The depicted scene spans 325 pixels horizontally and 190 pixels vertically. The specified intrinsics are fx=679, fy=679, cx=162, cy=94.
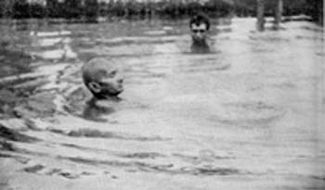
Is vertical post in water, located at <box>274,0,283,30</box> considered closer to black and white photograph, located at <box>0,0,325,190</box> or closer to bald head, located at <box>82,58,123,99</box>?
black and white photograph, located at <box>0,0,325,190</box>

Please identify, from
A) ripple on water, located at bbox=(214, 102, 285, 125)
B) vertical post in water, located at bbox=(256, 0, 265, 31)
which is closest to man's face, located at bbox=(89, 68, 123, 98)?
ripple on water, located at bbox=(214, 102, 285, 125)

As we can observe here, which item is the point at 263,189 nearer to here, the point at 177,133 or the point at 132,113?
the point at 177,133

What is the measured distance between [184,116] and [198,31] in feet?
0.76

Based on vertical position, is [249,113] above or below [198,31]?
below

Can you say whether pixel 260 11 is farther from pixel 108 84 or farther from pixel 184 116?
pixel 108 84

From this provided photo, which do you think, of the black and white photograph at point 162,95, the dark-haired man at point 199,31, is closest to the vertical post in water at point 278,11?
the black and white photograph at point 162,95

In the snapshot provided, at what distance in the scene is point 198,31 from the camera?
1805 millimetres

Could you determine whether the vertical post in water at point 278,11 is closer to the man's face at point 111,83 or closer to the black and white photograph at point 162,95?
the black and white photograph at point 162,95

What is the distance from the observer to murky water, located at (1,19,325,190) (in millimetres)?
1705

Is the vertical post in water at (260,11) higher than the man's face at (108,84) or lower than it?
higher

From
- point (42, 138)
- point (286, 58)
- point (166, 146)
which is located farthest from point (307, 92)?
point (42, 138)

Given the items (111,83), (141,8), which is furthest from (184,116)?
(141,8)

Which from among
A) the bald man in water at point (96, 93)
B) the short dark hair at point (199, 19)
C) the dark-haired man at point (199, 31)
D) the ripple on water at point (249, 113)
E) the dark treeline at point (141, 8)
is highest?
the dark treeline at point (141, 8)

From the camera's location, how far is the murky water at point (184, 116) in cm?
171
